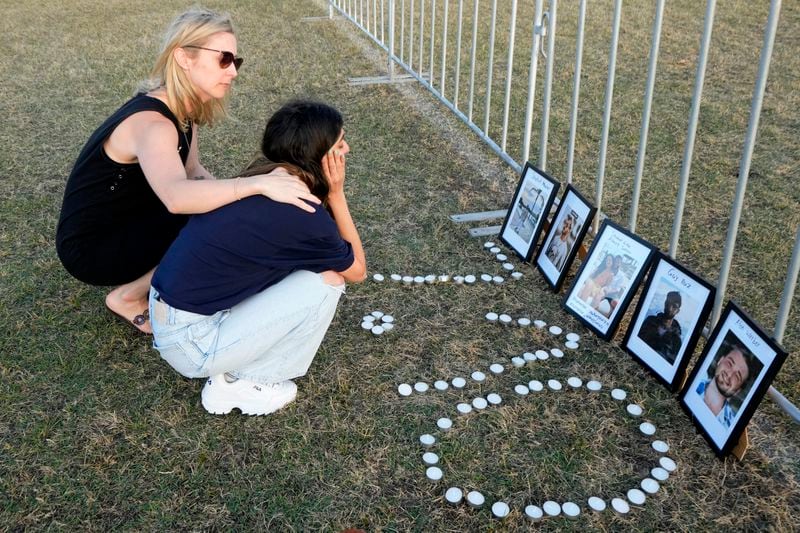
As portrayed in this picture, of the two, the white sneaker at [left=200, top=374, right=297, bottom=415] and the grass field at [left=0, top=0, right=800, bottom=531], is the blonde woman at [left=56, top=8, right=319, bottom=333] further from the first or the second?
the white sneaker at [left=200, top=374, right=297, bottom=415]

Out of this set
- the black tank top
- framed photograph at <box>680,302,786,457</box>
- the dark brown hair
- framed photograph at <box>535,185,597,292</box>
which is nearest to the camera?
framed photograph at <box>680,302,786,457</box>

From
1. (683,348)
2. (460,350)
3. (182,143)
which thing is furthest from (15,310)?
(683,348)

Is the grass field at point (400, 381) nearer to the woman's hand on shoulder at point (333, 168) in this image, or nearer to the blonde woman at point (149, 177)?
the blonde woman at point (149, 177)

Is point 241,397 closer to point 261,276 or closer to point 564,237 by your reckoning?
point 261,276

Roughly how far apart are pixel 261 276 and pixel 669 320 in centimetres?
158

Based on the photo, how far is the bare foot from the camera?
3.15 metres

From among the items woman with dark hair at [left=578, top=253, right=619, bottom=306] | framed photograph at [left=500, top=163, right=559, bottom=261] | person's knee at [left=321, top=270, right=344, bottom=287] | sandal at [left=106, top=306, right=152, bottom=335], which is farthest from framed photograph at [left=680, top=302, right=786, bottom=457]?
sandal at [left=106, top=306, right=152, bottom=335]

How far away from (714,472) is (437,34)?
23.5 feet

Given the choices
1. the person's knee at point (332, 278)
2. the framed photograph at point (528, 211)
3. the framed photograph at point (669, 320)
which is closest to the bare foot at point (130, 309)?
the person's knee at point (332, 278)

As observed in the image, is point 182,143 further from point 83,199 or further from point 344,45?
point 344,45

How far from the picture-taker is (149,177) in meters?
2.60

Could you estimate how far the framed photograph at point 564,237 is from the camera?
3.36m

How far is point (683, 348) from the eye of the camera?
269cm

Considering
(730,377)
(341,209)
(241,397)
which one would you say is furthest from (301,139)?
(730,377)
